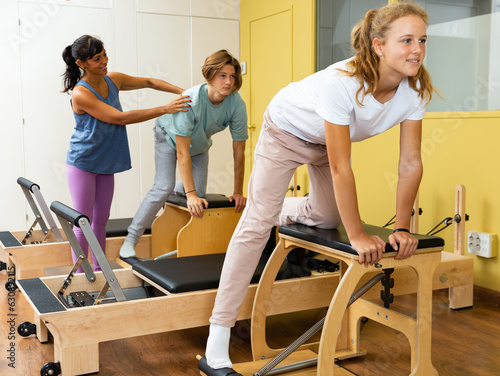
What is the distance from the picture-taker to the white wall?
14.2ft

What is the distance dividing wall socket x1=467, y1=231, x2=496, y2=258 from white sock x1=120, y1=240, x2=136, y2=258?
5.84 feet

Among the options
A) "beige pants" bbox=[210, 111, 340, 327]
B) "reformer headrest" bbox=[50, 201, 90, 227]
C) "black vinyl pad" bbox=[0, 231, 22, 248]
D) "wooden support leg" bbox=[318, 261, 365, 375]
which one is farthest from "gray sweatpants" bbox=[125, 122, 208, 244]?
"wooden support leg" bbox=[318, 261, 365, 375]

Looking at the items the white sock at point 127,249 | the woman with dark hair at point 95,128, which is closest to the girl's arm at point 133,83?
the woman with dark hair at point 95,128

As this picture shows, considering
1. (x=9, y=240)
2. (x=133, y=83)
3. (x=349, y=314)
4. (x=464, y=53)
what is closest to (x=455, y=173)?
(x=464, y=53)

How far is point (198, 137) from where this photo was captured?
2.86 metres

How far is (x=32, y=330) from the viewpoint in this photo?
229cm

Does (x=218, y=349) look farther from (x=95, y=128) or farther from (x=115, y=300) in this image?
(x=95, y=128)

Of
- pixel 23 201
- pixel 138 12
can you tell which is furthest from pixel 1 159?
pixel 138 12

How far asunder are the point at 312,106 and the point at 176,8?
11.2 ft

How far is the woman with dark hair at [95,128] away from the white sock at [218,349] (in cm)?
121

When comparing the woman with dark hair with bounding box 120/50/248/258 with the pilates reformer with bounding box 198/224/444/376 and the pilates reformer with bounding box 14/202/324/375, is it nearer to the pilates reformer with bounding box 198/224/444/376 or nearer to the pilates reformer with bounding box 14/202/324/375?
the pilates reformer with bounding box 14/202/324/375

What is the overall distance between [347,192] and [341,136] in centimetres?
16

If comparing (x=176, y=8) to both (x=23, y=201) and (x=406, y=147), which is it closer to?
(x=23, y=201)

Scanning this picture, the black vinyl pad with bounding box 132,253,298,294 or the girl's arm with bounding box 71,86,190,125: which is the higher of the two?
the girl's arm with bounding box 71,86,190,125
